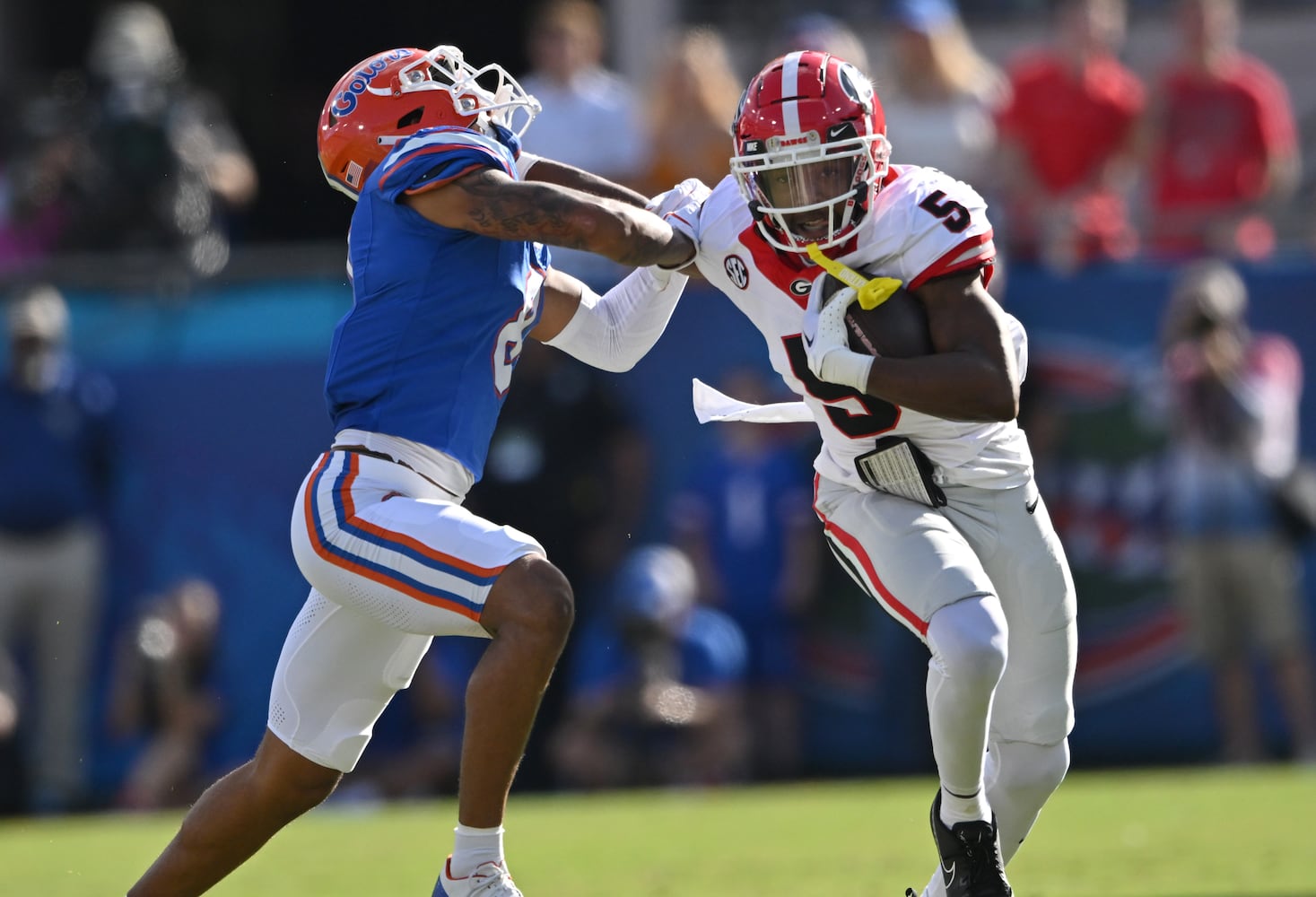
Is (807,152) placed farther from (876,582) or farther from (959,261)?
(876,582)

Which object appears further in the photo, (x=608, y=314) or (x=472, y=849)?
(x=608, y=314)

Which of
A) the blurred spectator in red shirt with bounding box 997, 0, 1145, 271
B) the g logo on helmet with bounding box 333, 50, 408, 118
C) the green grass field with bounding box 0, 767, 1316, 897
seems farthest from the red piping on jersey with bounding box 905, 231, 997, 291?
→ the blurred spectator in red shirt with bounding box 997, 0, 1145, 271

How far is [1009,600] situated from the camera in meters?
4.86

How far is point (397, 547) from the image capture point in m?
4.50

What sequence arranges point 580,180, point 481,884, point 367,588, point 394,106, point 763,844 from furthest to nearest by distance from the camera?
point 763,844 → point 580,180 → point 394,106 → point 367,588 → point 481,884

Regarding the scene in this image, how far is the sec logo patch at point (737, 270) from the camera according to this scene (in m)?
4.93

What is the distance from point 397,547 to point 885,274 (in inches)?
52.3

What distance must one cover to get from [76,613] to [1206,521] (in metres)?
5.48

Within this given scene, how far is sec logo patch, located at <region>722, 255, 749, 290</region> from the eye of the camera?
493cm

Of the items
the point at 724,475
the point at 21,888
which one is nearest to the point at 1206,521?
the point at 724,475

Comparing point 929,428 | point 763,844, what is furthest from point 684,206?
point 763,844

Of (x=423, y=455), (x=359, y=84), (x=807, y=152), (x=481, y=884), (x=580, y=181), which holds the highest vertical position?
(x=359, y=84)

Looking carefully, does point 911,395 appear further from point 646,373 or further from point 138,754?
point 138,754

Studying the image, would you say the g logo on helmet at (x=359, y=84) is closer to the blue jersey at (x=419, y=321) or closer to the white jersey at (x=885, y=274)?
the blue jersey at (x=419, y=321)
